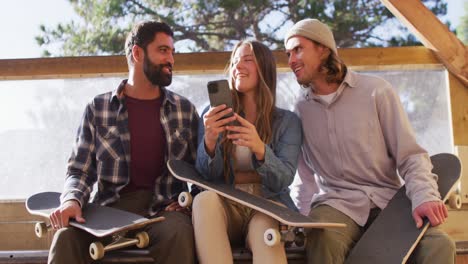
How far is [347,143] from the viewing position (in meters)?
2.63

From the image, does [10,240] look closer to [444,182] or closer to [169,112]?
[169,112]

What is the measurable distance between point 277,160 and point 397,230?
507mm

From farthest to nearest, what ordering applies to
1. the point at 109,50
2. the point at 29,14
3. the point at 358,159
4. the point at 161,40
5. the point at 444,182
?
the point at 29,14
the point at 109,50
the point at 161,40
the point at 358,159
the point at 444,182

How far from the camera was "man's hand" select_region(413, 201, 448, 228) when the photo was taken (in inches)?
88.7

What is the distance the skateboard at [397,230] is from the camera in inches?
87.4

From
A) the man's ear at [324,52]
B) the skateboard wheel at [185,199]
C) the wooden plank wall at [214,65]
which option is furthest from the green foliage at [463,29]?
the skateboard wheel at [185,199]

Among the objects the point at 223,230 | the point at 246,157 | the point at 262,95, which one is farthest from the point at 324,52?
the point at 223,230

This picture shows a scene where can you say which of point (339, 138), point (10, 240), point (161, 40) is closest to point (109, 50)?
point (10, 240)

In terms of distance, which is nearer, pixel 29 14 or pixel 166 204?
pixel 166 204

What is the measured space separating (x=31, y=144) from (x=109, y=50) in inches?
143

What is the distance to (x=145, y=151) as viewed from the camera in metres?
2.73

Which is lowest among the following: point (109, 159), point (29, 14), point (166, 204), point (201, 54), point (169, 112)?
point (166, 204)

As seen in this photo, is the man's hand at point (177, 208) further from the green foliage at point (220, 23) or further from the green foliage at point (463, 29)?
the green foliage at point (463, 29)

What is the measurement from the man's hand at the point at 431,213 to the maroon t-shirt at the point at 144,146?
1.09m
